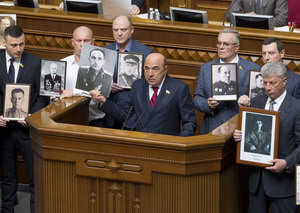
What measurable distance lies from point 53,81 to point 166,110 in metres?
1.04

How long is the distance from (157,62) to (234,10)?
3342mm

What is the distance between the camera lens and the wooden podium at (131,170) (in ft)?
13.8

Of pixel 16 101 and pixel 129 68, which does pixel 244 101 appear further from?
pixel 16 101

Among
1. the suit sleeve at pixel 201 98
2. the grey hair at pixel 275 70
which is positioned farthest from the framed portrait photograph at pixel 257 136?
the suit sleeve at pixel 201 98

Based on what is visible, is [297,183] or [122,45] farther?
[122,45]

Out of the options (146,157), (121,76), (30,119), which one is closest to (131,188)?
(146,157)

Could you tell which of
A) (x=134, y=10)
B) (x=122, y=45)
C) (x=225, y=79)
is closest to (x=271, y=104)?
(x=225, y=79)

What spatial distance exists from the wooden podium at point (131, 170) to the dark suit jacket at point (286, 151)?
25 centimetres

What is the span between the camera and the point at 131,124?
5.27 meters

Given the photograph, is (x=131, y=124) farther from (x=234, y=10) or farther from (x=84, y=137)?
(x=234, y=10)

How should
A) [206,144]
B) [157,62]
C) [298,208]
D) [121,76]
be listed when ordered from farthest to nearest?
[121,76], [157,62], [298,208], [206,144]

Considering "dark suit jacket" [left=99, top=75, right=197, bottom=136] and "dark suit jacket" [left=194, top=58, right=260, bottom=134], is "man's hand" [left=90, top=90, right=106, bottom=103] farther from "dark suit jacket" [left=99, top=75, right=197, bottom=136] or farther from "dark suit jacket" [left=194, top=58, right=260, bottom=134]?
"dark suit jacket" [left=194, top=58, right=260, bottom=134]

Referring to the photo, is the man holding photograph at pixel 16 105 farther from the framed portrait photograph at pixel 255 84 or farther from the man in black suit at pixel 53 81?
the framed portrait photograph at pixel 255 84

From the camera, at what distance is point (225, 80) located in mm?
5168
